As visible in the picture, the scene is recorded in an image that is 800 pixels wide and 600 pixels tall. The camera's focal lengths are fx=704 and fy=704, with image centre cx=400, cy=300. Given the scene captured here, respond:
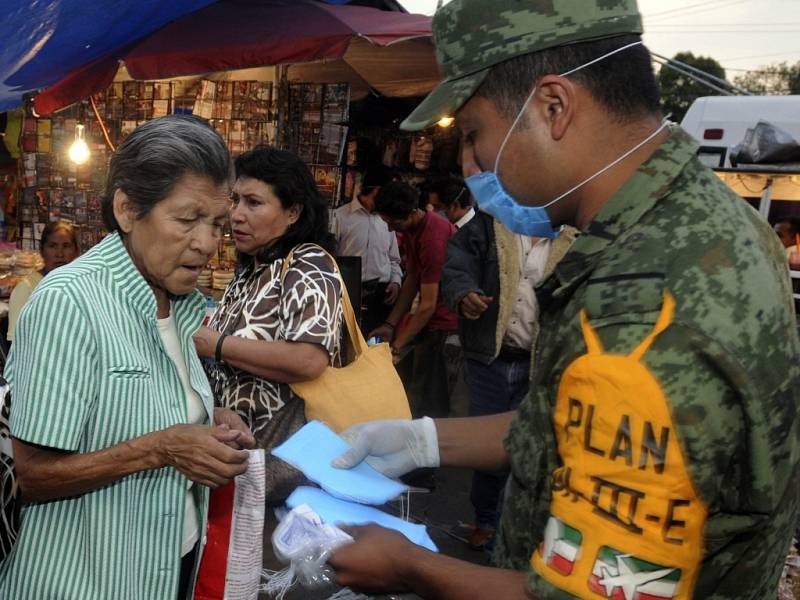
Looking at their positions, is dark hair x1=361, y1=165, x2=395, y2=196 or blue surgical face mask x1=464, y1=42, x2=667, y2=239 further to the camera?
dark hair x1=361, y1=165, x2=395, y2=196

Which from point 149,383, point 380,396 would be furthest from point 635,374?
point 380,396

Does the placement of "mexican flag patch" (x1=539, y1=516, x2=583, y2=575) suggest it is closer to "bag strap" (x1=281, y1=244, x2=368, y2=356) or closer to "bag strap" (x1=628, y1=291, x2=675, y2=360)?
"bag strap" (x1=628, y1=291, x2=675, y2=360)

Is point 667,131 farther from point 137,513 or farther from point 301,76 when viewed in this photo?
point 301,76

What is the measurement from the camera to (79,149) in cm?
625

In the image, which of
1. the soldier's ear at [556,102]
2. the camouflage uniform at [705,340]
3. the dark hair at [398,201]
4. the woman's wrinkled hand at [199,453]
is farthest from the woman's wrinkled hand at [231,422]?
the dark hair at [398,201]

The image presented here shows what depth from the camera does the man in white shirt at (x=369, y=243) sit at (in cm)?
654

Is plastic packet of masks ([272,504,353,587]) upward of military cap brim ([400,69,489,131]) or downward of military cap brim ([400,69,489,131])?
downward

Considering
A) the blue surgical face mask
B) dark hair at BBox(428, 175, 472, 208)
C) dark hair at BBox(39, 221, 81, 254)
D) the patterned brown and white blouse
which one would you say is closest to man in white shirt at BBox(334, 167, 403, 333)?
dark hair at BBox(428, 175, 472, 208)

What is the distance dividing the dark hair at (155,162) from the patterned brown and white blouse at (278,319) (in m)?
A: 0.80

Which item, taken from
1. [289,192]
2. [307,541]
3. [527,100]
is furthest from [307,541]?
[289,192]

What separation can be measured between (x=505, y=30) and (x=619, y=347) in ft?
1.89

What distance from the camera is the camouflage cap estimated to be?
1.15 metres

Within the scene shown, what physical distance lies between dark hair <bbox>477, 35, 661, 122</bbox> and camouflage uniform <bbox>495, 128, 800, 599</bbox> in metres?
0.09

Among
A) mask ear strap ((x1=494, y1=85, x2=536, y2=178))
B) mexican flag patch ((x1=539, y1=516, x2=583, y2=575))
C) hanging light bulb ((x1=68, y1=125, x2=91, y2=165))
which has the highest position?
mask ear strap ((x1=494, y1=85, x2=536, y2=178))
